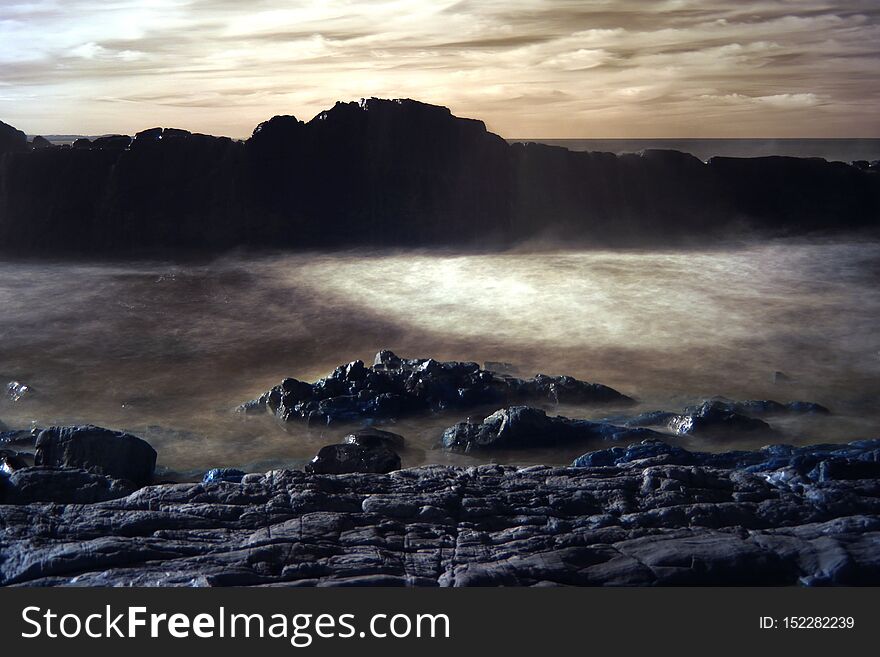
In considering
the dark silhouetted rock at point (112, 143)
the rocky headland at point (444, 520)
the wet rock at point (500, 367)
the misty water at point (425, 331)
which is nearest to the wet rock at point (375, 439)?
the misty water at point (425, 331)

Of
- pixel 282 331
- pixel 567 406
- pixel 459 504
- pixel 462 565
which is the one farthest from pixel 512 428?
pixel 282 331

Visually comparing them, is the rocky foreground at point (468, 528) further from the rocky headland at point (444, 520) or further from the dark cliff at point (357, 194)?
the dark cliff at point (357, 194)

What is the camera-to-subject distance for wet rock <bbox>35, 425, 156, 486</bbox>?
488 inches

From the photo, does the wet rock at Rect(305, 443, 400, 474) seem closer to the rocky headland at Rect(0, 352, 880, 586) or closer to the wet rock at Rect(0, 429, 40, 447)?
the rocky headland at Rect(0, 352, 880, 586)

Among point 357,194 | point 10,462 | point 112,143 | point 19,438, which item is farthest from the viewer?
point 112,143

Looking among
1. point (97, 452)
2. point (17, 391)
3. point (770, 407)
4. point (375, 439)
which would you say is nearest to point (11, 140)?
point (17, 391)

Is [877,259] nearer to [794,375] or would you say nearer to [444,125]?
[794,375]

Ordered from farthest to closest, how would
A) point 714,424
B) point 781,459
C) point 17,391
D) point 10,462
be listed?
1. point 17,391
2. point 714,424
3. point 10,462
4. point 781,459

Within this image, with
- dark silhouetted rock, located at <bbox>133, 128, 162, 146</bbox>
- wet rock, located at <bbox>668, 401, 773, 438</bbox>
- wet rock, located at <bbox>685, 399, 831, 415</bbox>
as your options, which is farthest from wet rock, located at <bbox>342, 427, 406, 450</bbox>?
dark silhouetted rock, located at <bbox>133, 128, 162, 146</bbox>

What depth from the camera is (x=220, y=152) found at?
34125mm

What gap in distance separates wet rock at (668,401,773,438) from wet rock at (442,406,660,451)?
0.78m

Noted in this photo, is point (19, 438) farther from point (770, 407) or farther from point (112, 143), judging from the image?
point (112, 143)

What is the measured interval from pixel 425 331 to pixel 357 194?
536 inches

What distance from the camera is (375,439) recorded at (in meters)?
14.0
